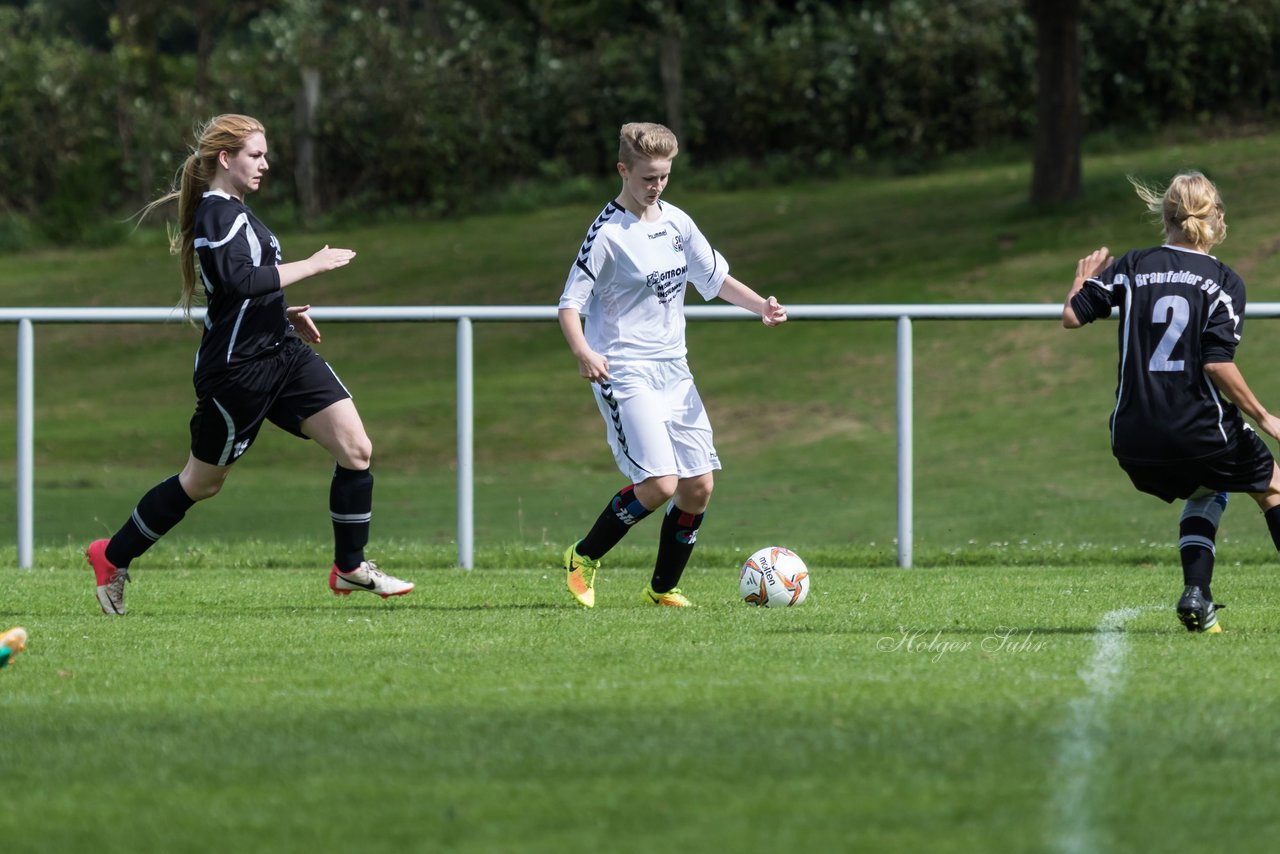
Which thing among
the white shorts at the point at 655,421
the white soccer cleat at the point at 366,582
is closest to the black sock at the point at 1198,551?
the white shorts at the point at 655,421

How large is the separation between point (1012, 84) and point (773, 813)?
29.3 m

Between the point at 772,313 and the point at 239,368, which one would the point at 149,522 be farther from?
the point at 772,313

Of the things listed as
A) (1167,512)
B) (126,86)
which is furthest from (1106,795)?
(126,86)

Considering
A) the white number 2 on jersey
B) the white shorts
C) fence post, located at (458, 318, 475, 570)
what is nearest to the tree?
fence post, located at (458, 318, 475, 570)

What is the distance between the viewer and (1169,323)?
6254 millimetres

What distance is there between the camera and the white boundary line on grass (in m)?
3.40

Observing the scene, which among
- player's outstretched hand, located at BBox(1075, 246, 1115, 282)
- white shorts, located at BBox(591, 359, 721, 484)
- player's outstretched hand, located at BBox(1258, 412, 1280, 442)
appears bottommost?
white shorts, located at BBox(591, 359, 721, 484)

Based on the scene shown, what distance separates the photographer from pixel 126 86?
34.1m

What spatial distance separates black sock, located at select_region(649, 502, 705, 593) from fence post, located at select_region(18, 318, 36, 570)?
3826 millimetres

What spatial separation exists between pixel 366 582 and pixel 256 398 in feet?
2.98

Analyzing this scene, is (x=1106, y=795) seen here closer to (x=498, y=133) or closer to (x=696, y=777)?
(x=696, y=777)

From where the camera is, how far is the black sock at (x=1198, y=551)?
20.6 feet

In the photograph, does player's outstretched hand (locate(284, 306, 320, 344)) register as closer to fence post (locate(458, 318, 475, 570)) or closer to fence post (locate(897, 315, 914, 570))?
fence post (locate(458, 318, 475, 570))

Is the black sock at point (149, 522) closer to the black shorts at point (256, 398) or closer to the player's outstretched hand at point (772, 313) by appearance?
the black shorts at point (256, 398)
